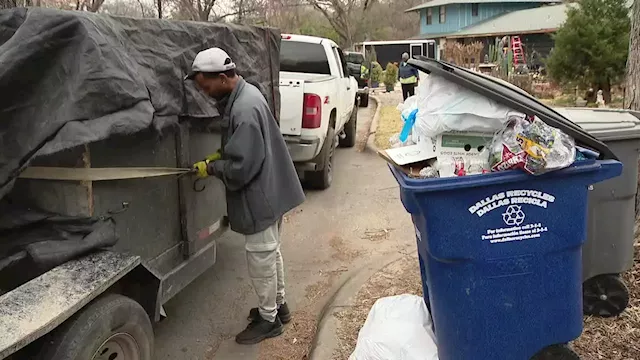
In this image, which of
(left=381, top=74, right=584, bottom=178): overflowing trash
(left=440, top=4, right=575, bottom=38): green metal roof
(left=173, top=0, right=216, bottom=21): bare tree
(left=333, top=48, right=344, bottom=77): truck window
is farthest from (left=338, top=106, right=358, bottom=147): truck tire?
(left=440, top=4, right=575, bottom=38): green metal roof

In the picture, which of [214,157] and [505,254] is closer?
[505,254]

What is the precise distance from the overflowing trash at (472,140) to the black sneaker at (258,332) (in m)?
1.80

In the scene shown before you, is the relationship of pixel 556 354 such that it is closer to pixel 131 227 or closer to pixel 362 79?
pixel 131 227

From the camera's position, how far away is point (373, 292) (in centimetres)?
465

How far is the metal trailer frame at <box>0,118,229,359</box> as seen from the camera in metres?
2.53

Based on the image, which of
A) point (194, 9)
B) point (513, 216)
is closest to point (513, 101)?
point (513, 216)

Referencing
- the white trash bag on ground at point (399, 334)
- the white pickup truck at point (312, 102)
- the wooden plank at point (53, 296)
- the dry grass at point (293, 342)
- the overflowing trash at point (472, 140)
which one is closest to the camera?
the wooden plank at point (53, 296)

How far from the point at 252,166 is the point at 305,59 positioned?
18.1ft

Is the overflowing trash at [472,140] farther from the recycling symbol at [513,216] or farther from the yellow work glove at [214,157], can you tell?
the yellow work glove at [214,157]

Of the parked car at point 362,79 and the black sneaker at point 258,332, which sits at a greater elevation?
the parked car at point 362,79

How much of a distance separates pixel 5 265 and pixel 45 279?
0.37 metres

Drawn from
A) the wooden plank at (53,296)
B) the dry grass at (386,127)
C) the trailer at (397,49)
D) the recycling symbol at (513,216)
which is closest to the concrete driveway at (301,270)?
the wooden plank at (53,296)

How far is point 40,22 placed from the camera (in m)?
2.82

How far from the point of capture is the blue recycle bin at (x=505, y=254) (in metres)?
2.71
